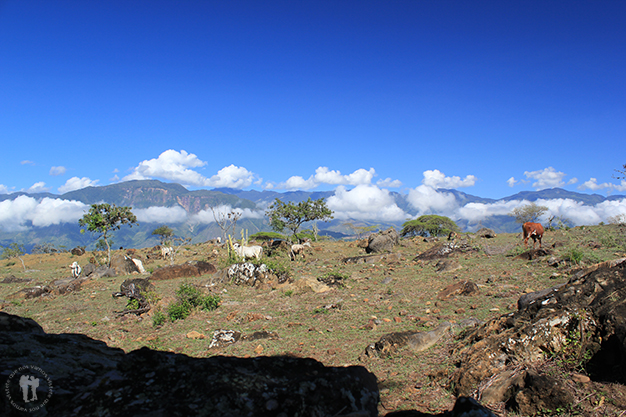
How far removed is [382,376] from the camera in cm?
632

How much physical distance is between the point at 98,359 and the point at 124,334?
6683 millimetres

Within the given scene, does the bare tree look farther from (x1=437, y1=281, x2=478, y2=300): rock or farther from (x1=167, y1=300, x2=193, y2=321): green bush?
(x1=437, y1=281, x2=478, y2=300): rock

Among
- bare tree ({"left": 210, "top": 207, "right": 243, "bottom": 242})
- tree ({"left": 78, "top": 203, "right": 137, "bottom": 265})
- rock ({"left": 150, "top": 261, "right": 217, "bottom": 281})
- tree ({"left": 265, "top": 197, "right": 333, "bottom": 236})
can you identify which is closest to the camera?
rock ({"left": 150, "top": 261, "right": 217, "bottom": 281})

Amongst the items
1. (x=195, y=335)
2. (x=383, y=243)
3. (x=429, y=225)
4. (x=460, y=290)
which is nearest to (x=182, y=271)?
(x=195, y=335)

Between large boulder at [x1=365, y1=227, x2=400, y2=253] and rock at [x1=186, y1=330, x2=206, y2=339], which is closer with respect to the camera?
rock at [x1=186, y1=330, x2=206, y2=339]

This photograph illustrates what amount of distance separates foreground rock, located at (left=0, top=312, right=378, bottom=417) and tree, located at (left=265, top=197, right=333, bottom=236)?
41.3m

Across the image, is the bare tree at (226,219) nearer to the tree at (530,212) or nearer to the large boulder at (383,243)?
the large boulder at (383,243)

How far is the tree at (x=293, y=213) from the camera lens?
46250 millimetres

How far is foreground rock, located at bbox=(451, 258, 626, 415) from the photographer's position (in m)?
4.29

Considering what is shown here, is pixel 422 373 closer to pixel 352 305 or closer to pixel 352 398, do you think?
pixel 352 398

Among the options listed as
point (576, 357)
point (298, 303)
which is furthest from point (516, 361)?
point (298, 303)

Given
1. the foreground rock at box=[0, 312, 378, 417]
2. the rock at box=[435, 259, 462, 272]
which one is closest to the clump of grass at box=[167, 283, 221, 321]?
the foreground rock at box=[0, 312, 378, 417]

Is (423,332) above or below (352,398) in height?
below

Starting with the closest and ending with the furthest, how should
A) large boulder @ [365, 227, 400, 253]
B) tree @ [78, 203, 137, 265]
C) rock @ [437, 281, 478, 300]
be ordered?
rock @ [437, 281, 478, 300]
large boulder @ [365, 227, 400, 253]
tree @ [78, 203, 137, 265]
